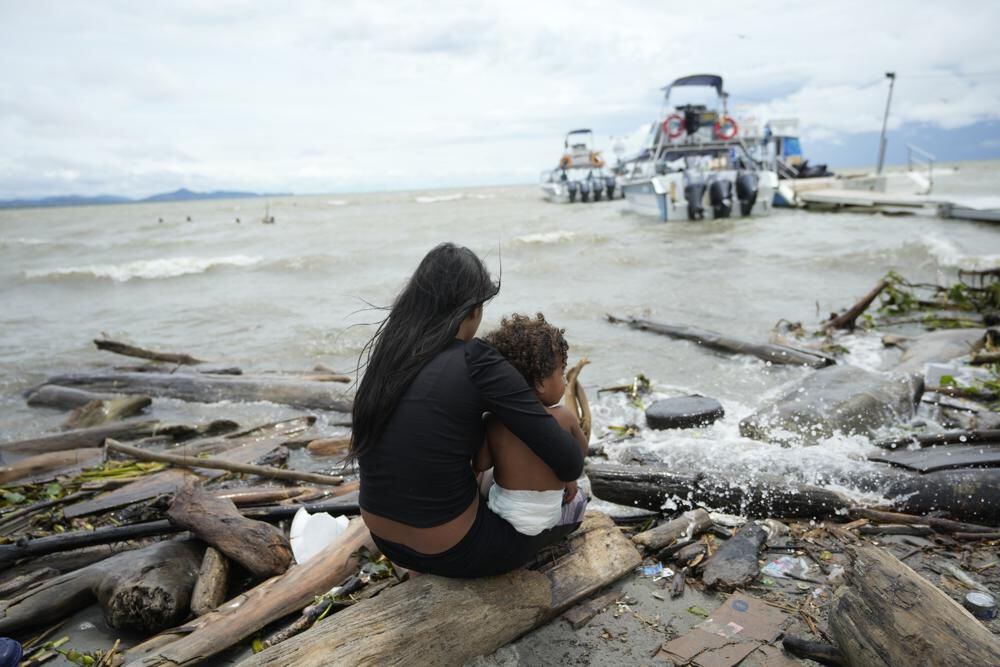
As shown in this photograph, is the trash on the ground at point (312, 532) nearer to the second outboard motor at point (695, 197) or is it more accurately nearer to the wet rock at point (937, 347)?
the wet rock at point (937, 347)

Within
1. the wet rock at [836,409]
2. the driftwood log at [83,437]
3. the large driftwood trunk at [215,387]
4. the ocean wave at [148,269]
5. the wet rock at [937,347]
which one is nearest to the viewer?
the wet rock at [836,409]

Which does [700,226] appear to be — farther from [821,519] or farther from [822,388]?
[821,519]

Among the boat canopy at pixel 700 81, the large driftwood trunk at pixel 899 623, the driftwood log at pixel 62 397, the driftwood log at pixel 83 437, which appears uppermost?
the boat canopy at pixel 700 81

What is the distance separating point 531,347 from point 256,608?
1862 mm

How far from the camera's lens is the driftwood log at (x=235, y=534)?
342 centimetres

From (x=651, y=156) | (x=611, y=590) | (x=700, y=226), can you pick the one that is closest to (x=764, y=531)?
(x=611, y=590)

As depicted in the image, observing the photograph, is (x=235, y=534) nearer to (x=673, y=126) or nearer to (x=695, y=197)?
(x=695, y=197)

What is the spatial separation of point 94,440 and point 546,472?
5.32 meters

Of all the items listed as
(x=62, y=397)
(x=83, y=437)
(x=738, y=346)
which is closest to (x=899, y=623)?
(x=738, y=346)

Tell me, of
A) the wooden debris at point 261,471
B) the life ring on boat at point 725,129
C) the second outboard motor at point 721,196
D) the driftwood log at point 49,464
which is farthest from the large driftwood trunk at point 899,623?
the life ring on boat at point 725,129

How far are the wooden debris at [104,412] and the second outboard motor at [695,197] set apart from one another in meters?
24.2

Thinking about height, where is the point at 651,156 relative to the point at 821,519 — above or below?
above

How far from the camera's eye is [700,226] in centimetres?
2558

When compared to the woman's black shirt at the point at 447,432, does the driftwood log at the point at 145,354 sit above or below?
below
